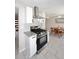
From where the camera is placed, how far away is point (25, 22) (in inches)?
142

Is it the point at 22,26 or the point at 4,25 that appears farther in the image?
the point at 22,26

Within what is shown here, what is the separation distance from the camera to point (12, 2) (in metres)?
1.11
